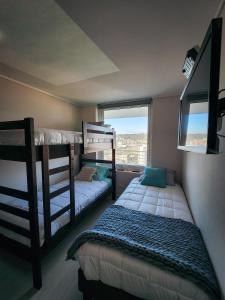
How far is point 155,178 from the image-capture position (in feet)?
9.11

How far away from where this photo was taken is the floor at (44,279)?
4.39 feet

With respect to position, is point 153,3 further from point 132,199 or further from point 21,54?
point 132,199

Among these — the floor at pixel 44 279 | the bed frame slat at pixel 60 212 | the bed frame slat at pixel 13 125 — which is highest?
the bed frame slat at pixel 13 125

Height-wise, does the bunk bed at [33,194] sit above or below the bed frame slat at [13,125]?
below

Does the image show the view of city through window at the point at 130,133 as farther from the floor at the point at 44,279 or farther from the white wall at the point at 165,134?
the floor at the point at 44,279

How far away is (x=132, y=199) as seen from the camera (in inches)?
83.9

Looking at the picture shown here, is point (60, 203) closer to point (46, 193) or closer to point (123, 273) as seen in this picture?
point (46, 193)

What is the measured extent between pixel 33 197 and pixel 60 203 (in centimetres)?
76

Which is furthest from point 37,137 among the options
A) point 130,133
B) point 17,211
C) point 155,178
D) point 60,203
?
point 130,133

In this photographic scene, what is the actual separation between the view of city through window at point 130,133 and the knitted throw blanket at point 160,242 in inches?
82.0

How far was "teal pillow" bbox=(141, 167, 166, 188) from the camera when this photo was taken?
272cm

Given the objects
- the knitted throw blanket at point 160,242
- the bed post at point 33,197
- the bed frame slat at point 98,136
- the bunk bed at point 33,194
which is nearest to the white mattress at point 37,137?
the bunk bed at point 33,194

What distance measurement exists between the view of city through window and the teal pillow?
69 cm

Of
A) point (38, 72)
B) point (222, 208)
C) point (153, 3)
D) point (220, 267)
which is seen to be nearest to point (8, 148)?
point (38, 72)
